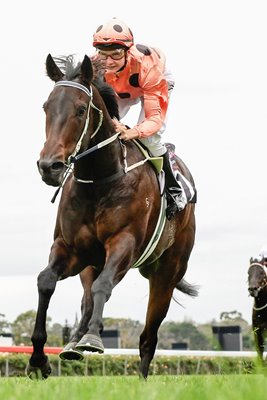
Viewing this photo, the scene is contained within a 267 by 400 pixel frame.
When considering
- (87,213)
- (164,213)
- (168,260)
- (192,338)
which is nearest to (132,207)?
(87,213)

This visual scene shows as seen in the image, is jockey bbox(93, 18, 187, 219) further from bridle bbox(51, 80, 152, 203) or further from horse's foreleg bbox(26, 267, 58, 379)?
horse's foreleg bbox(26, 267, 58, 379)

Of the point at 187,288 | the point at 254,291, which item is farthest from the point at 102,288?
the point at 254,291

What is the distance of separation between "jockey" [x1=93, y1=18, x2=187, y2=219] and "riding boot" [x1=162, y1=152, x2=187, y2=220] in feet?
0.04

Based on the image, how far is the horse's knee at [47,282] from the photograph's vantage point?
5.94m

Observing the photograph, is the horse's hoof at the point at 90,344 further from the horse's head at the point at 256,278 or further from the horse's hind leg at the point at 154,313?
the horse's head at the point at 256,278

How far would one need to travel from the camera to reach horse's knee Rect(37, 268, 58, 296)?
19.5ft

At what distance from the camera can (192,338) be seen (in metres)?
37.8

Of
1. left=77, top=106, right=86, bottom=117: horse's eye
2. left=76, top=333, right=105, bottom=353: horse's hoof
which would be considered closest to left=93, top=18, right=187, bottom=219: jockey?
left=77, top=106, right=86, bottom=117: horse's eye

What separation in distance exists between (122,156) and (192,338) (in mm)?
32149

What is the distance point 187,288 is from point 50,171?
382 centimetres

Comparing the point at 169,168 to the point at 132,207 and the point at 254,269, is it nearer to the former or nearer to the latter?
the point at 132,207

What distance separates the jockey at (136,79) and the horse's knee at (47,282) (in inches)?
43.3

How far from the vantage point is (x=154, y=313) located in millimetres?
7676

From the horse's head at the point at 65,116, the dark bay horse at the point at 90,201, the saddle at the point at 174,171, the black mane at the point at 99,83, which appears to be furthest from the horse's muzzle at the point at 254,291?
the horse's head at the point at 65,116
